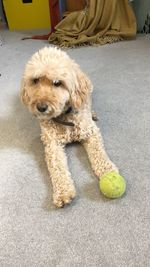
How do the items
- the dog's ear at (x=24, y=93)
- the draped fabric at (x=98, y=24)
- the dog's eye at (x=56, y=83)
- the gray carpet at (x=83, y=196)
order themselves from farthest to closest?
the draped fabric at (x=98, y=24) → the dog's ear at (x=24, y=93) → the dog's eye at (x=56, y=83) → the gray carpet at (x=83, y=196)

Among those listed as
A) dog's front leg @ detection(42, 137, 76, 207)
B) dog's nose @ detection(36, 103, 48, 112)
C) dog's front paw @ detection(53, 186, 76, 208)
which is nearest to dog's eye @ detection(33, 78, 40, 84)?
dog's nose @ detection(36, 103, 48, 112)

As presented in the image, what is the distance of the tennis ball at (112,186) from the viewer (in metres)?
1.12

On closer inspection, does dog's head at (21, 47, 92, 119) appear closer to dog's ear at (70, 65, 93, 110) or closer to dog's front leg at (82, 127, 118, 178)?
dog's ear at (70, 65, 93, 110)

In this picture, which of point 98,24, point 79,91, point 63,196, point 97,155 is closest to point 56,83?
point 79,91

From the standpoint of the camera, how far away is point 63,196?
3.74ft

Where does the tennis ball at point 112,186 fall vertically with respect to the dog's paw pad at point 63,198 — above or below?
above

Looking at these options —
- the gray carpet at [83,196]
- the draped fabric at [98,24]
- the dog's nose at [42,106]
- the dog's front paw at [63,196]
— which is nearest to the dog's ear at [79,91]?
the dog's nose at [42,106]

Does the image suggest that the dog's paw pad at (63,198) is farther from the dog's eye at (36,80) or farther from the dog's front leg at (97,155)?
the dog's eye at (36,80)

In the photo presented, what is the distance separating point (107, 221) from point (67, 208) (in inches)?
6.5

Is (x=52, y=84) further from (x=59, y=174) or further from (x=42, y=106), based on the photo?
(x=59, y=174)

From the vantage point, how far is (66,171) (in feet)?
4.11

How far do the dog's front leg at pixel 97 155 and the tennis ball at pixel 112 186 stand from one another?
81mm

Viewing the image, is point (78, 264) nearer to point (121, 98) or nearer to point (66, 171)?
point (66, 171)

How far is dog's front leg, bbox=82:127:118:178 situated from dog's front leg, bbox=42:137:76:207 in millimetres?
118
